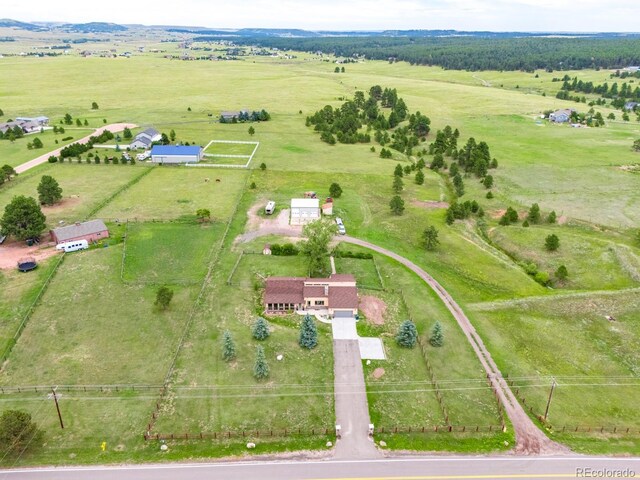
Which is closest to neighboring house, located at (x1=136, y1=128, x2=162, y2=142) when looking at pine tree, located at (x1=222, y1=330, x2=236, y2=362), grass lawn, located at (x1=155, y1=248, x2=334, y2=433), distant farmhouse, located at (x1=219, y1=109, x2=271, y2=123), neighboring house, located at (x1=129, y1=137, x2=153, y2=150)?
neighboring house, located at (x1=129, y1=137, x2=153, y2=150)

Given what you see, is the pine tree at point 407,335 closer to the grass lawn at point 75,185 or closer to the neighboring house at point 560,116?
the grass lawn at point 75,185

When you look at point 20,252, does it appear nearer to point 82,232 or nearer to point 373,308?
point 82,232

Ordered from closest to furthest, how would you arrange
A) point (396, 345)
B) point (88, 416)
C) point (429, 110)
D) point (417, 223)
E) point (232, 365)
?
point (88, 416) < point (232, 365) < point (396, 345) < point (417, 223) < point (429, 110)

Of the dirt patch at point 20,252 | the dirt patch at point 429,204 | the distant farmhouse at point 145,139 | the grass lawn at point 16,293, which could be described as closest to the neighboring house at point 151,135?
the distant farmhouse at point 145,139

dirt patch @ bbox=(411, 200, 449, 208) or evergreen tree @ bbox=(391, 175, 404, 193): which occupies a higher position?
evergreen tree @ bbox=(391, 175, 404, 193)

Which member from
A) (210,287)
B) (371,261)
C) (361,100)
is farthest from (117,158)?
(361,100)

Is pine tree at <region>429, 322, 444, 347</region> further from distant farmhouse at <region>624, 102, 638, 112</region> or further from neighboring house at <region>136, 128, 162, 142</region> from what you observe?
distant farmhouse at <region>624, 102, 638, 112</region>

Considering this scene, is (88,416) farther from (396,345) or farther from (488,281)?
(488,281)
